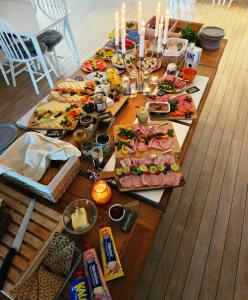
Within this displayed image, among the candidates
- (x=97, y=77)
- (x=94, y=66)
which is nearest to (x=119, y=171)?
(x=97, y=77)

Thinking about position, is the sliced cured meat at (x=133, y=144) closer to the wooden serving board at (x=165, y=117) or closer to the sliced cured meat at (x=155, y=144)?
the sliced cured meat at (x=155, y=144)

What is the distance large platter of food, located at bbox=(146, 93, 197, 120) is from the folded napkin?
24.2 inches

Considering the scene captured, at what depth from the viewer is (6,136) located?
1358 millimetres

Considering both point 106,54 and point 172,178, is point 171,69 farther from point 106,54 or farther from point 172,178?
point 172,178

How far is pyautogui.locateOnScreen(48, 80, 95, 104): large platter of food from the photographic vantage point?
1.62 metres

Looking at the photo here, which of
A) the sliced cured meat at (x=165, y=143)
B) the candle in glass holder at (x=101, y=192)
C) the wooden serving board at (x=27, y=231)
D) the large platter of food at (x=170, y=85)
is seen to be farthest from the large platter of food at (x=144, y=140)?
the wooden serving board at (x=27, y=231)

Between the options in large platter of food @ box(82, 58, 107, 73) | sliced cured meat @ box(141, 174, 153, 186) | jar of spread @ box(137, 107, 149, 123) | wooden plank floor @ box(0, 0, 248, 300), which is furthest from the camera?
large platter of food @ box(82, 58, 107, 73)

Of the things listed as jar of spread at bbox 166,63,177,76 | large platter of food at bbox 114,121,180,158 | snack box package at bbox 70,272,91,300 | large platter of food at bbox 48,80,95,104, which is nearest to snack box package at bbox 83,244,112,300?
snack box package at bbox 70,272,91,300

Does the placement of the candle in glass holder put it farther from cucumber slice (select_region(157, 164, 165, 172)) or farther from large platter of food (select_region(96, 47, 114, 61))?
large platter of food (select_region(96, 47, 114, 61))

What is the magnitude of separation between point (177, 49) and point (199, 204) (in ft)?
4.12

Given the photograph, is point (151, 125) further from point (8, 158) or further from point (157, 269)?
point (157, 269)

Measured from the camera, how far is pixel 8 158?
3.80ft

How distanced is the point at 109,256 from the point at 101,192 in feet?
0.91

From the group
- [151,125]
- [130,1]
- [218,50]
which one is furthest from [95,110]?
[130,1]
